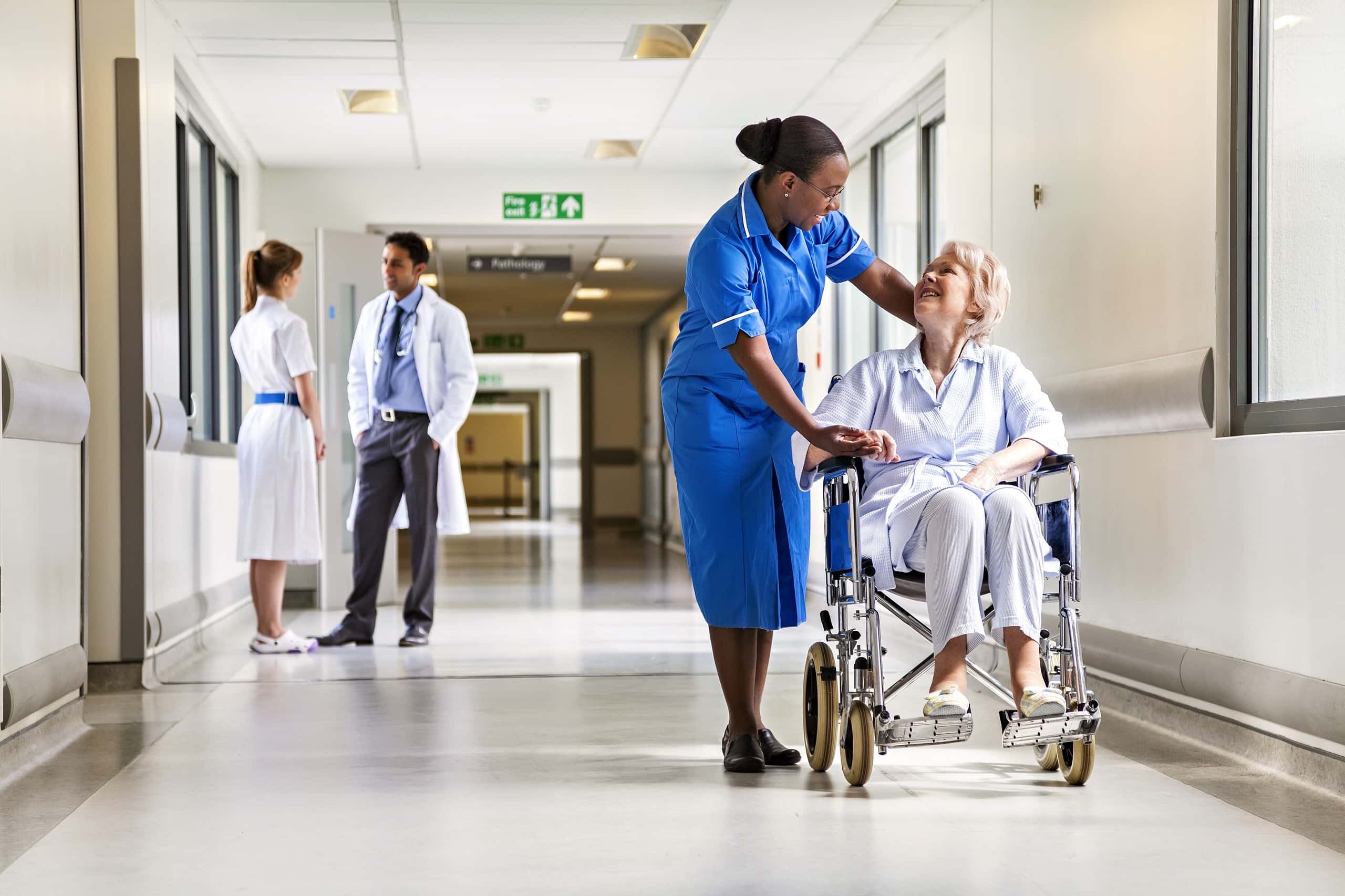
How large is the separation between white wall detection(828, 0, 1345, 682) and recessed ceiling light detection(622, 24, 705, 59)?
1.43 metres

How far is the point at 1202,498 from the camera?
3.56 metres

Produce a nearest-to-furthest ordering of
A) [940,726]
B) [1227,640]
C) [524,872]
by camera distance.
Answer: [524,872]
[940,726]
[1227,640]

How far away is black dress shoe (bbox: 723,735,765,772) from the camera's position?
313 cm

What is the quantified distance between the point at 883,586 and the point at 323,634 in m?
4.08

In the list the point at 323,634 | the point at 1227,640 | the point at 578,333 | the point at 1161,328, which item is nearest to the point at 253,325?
the point at 323,634

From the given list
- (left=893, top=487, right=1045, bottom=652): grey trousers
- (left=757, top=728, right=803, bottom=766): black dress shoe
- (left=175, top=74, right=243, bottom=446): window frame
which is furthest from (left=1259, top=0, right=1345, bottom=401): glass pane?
(left=175, top=74, right=243, bottom=446): window frame

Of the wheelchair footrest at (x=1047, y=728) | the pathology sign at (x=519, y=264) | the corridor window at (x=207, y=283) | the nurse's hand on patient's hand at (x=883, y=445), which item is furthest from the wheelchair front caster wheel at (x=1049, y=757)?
the pathology sign at (x=519, y=264)

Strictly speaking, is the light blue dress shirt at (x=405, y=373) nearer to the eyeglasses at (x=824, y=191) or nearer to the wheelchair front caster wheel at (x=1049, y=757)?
the eyeglasses at (x=824, y=191)

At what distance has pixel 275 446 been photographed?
5.67m

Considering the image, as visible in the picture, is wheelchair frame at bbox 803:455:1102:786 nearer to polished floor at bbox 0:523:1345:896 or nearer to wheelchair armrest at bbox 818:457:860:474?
wheelchair armrest at bbox 818:457:860:474

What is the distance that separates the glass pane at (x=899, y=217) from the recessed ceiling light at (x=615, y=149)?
59.9 inches

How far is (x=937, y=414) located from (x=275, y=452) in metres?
3.35

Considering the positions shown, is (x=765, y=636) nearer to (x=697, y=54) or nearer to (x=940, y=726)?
(x=940, y=726)

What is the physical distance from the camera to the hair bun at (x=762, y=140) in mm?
3084
